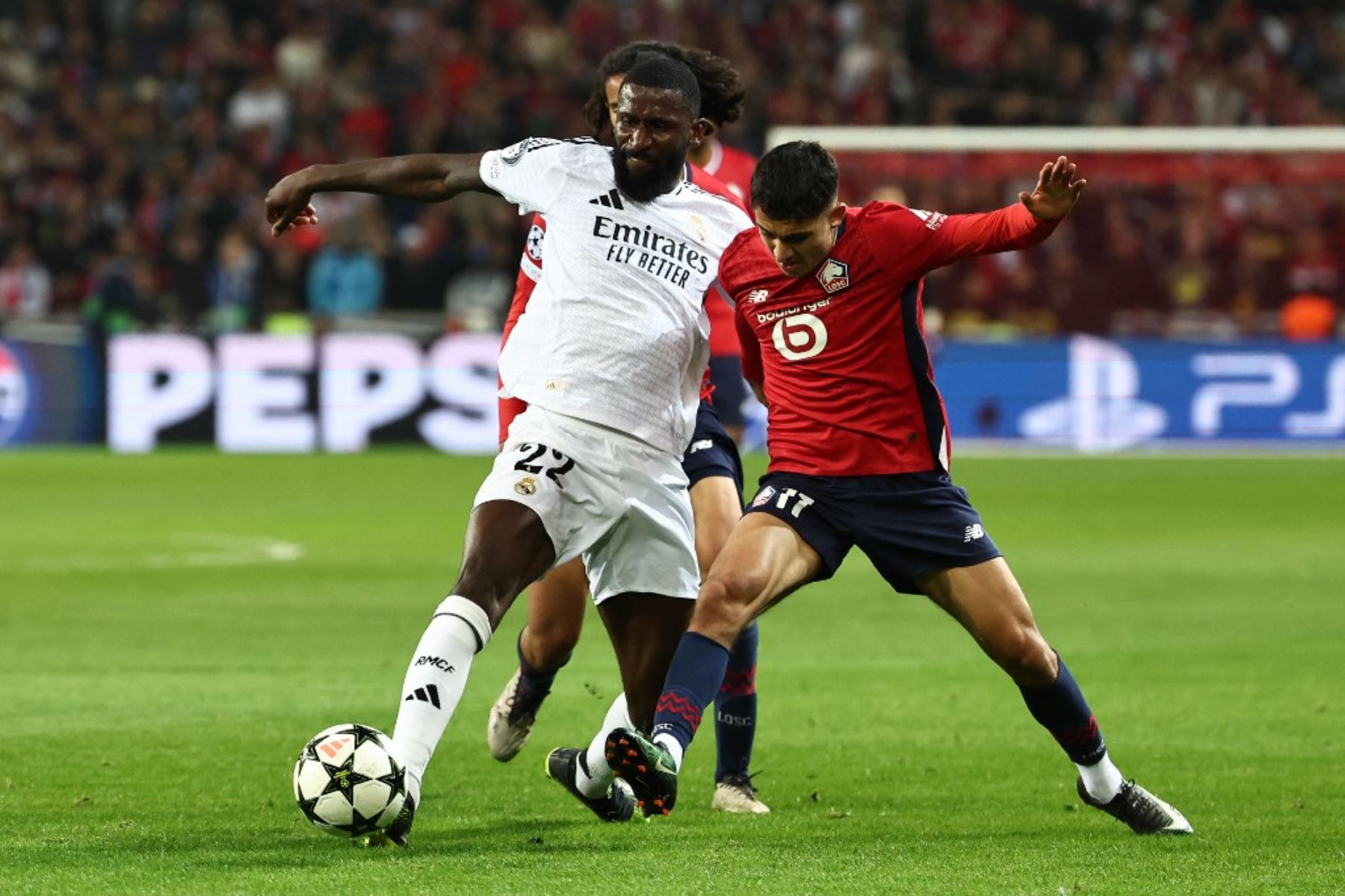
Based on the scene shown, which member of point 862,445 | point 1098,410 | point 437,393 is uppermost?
point 862,445

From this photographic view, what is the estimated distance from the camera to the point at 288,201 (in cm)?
586

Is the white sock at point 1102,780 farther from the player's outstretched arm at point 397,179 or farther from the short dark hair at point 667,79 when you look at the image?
the player's outstretched arm at point 397,179

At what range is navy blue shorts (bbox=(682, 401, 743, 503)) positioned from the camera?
6.73 meters

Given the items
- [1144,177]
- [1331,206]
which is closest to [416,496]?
[1144,177]

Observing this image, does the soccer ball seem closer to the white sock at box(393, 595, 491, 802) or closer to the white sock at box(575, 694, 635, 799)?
the white sock at box(393, 595, 491, 802)

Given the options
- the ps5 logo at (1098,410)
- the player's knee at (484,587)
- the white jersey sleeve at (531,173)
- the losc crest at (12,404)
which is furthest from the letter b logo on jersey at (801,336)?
the losc crest at (12,404)

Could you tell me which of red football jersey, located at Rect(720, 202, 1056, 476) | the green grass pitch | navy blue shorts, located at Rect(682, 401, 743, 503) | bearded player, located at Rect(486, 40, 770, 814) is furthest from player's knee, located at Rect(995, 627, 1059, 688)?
navy blue shorts, located at Rect(682, 401, 743, 503)

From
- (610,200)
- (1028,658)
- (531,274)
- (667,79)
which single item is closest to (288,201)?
(531,274)

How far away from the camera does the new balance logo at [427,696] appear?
5277 mm

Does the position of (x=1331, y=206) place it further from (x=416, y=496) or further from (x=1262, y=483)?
(x=416, y=496)

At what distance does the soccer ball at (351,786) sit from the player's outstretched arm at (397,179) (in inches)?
60.0

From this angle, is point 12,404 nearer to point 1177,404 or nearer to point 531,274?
point 1177,404

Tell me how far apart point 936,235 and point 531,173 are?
3.65 ft

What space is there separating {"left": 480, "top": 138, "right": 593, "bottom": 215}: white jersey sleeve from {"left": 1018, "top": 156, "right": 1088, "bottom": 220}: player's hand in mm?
1248
